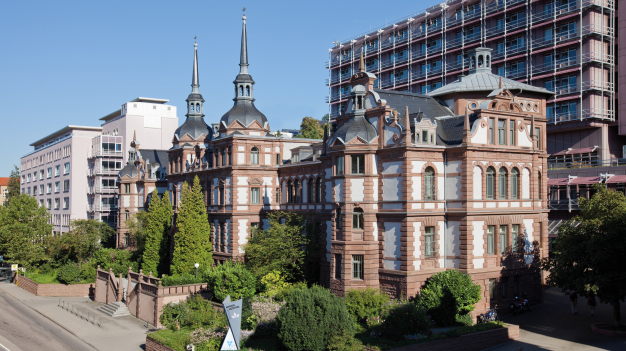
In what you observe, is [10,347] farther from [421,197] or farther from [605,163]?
[605,163]

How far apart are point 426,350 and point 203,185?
35.5 metres

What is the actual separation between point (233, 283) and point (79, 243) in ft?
119

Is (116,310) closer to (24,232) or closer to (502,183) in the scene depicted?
(24,232)

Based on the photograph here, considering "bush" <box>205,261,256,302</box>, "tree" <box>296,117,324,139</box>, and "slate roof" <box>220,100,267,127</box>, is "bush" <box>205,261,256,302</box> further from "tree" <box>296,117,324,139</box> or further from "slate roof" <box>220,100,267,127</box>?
"tree" <box>296,117,324,139</box>

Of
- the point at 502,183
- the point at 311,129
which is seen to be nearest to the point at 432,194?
the point at 502,183

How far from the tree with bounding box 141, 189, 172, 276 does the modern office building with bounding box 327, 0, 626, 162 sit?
2828 cm

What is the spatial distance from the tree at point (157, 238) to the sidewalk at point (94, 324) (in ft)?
21.3

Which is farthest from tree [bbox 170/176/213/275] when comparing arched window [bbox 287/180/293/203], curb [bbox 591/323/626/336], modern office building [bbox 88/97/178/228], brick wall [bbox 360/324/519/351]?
modern office building [bbox 88/97/178/228]

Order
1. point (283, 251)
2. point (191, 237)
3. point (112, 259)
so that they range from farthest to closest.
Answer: point (112, 259) → point (191, 237) → point (283, 251)

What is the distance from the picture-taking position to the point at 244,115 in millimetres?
57500

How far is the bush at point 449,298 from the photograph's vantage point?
3759 centimetres

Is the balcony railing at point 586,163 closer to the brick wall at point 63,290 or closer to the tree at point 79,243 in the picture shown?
the brick wall at point 63,290

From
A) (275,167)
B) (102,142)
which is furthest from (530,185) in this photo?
(102,142)

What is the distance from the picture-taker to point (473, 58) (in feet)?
182
